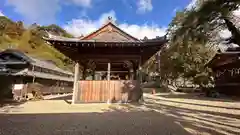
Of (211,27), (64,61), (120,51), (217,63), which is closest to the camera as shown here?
(211,27)

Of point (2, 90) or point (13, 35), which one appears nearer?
point (2, 90)

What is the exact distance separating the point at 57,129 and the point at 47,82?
69.5 feet

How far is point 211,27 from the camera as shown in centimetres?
861

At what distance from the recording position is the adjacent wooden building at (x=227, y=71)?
18734 millimetres

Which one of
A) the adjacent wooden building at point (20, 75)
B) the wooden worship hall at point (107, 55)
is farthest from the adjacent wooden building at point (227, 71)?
the adjacent wooden building at point (20, 75)

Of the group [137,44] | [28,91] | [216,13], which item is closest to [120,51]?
[137,44]

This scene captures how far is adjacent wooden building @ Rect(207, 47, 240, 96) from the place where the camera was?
61.5 feet

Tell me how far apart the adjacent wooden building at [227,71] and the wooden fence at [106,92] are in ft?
36.7

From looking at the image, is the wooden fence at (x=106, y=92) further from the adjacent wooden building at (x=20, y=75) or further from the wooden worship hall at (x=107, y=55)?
the adjacent wooden building at (x=20, y=75)

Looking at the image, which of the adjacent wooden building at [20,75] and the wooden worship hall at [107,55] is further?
the adjacent wooden building at [20,75]

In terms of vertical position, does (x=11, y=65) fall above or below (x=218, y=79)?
above

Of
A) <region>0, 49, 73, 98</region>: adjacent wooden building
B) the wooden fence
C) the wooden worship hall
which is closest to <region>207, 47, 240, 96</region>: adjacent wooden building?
the wooden worship hall

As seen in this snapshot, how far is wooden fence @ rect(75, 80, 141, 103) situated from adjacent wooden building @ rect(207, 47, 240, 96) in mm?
11193

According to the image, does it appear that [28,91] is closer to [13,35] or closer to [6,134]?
[6,134]
